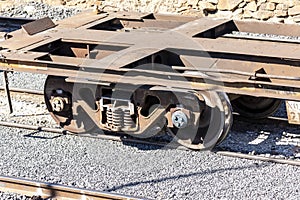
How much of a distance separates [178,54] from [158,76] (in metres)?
0.74

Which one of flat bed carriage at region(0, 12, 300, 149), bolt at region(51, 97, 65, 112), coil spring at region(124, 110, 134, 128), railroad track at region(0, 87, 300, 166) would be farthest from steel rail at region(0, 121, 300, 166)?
bolt at region(51, 97, 65, 112)

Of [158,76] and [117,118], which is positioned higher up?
[158,76]

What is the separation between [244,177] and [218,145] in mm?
970

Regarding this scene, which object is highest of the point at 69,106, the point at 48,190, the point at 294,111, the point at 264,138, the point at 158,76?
the point at 158,76

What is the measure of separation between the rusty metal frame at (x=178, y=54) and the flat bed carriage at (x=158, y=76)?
12 millimetres

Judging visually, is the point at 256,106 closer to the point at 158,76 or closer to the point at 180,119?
the point at 180,119

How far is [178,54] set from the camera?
8742 mm

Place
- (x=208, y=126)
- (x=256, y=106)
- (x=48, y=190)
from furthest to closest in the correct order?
(x=256, y=106)
(x=208, y=126)
(x=48, y=190)

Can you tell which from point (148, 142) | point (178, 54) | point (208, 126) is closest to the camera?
point (208, 126)

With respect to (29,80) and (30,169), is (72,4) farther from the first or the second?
(30,169)

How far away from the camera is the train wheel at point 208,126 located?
27.3ft

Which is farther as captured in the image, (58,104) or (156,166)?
(58,104)

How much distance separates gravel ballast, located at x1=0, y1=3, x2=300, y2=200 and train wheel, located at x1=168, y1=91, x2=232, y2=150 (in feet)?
0.48

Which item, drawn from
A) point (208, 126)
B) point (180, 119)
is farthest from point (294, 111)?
point (180, 119)
